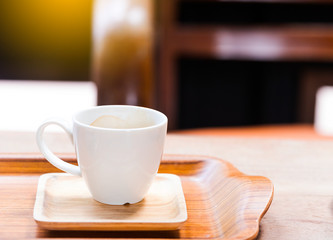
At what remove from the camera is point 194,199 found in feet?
1.61

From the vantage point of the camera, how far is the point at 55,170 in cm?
55

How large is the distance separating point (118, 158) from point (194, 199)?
0.12m

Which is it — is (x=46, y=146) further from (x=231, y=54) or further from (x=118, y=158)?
(x=231, y=54)

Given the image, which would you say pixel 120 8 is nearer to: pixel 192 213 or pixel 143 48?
pixel 143 48

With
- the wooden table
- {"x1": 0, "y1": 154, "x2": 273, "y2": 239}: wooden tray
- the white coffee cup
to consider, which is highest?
the white coffee cup

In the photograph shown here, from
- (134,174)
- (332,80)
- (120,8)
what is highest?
(120,8)

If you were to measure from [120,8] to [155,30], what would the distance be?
2.84 feet

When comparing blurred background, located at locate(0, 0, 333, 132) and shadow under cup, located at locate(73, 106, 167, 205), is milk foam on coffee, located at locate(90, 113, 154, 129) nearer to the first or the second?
shadow under cup, located at locate(73, 106, 167, 205)

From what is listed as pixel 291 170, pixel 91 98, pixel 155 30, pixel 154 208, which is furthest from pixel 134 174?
pixel 91 98

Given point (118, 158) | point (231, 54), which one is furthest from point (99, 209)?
point (231, 54)

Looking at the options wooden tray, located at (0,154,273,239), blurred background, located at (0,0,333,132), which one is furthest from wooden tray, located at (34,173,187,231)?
blurred background, located at (0,0,333,132)

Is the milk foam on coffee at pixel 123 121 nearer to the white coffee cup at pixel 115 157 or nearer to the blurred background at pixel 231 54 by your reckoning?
the white coffee cup at pixel 115 157

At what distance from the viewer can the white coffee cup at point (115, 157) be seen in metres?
0.40

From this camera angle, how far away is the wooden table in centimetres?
42
